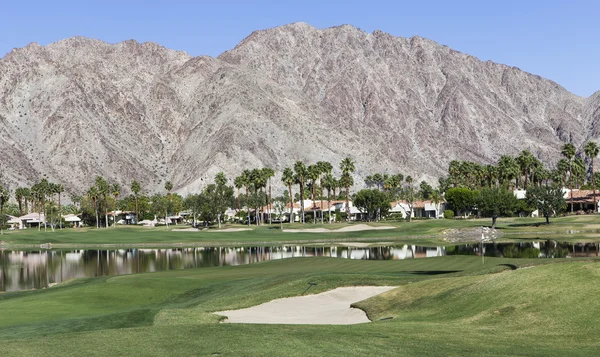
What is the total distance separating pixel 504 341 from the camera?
64.7ft

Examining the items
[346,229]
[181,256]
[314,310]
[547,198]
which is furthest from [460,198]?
[314,310]

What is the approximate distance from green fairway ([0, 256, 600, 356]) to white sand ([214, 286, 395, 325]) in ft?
2.54

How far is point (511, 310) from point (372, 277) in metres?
18.5

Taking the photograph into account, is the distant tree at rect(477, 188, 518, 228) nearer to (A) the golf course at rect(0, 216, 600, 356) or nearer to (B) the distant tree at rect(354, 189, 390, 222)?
(B) the distant tree at rect(354, 189, 390, 222)

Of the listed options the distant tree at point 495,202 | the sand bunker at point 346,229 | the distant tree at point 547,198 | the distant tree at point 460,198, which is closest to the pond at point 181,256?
the distant tree at point 547,198

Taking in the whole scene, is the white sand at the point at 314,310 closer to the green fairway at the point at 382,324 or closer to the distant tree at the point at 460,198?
the green fairway at the point at 382,324

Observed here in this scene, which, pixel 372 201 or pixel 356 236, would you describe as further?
pixel 372 201

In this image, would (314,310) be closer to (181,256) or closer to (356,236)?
(181,256)

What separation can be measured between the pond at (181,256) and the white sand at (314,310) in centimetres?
3259

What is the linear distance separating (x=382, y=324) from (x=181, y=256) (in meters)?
68.0

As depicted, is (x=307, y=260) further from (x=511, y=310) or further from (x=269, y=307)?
(x=511, y=310)

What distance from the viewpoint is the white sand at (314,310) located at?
98.4ft

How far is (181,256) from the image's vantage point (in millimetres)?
89688

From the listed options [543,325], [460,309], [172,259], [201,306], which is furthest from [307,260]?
[543,325]
